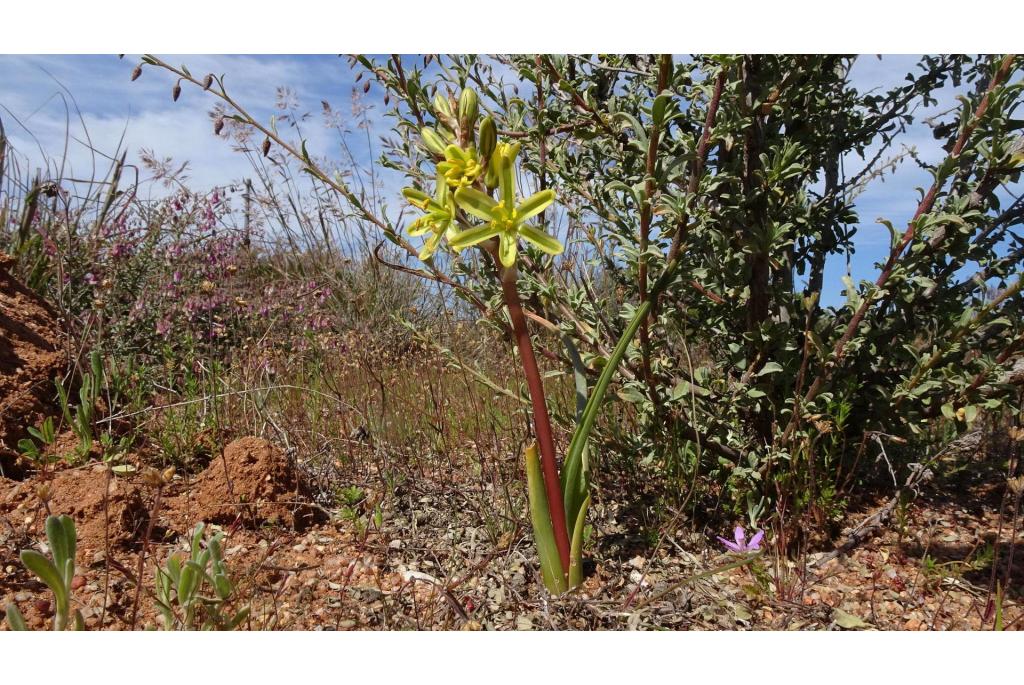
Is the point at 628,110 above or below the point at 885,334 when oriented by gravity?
above

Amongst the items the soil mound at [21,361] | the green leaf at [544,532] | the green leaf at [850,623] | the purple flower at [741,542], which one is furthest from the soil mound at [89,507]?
the green leaf at [850,623]

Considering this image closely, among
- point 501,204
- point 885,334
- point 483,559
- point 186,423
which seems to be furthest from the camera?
point 186,423

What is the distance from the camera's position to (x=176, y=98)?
2.41m

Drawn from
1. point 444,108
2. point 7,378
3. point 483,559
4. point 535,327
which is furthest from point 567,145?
point 7,378

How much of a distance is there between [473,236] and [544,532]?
2.62ft

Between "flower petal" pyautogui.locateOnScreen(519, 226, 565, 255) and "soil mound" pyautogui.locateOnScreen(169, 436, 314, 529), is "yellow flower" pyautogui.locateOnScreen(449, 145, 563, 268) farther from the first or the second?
"soil mound" pyautogui.locateOnScreen(169, 436, 314, 529)

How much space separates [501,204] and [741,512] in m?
1.41

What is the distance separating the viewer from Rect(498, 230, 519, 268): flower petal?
1.63 m

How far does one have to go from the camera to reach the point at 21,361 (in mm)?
3025

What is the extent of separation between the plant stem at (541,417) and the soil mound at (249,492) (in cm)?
104

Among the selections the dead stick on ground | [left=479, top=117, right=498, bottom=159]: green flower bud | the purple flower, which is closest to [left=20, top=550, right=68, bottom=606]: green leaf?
[left=479, top=117, right=498, bottom=159]: green flower bud

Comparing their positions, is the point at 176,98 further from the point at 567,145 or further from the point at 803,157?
the point at 803,157

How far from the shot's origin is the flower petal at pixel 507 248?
163 centimetres

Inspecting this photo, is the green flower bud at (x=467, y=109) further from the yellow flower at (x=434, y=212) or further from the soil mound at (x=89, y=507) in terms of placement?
the soil mound at (x=89, y=507)
